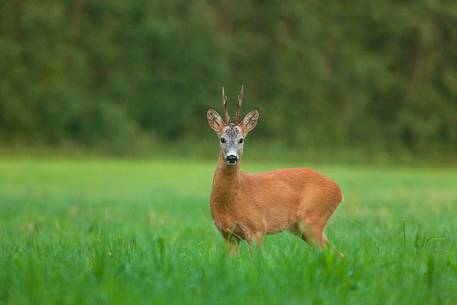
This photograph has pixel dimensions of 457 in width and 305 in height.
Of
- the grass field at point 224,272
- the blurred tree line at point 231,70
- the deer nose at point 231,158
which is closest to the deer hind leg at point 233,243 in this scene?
the grass field at point 224,272

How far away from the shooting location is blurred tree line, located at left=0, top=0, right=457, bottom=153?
35219 millimetres

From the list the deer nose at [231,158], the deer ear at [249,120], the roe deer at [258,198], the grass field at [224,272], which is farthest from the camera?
the deer ear at [249,120]

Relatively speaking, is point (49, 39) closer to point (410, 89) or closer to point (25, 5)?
point (25, 5)

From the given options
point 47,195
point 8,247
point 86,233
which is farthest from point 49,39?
point 8,247

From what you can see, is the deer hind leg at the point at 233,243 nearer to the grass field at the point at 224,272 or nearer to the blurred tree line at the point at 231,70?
the grass field at the point at 224,272

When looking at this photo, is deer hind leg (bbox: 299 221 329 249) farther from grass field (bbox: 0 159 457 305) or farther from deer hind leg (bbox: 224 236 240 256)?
deer hind leg (bbox: 224 236 240 256)

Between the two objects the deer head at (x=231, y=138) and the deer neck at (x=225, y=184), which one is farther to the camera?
the deer neck at (x=225, y=184)

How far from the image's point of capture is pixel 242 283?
13.9 ft

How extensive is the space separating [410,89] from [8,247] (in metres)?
36.8

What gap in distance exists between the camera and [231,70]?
38.5m

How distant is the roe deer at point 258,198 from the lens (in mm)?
6523

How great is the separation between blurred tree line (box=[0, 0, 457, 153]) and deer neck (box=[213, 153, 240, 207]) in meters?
28.2

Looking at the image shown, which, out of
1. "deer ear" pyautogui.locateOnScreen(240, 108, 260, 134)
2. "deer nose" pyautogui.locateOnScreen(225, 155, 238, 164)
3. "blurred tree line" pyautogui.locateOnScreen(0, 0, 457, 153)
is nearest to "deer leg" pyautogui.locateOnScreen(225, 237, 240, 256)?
"deer nose" pyautogui.locateOnScreen(225, 155, 238, 164)

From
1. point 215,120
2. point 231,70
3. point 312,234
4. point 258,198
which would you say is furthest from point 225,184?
point 231,70
